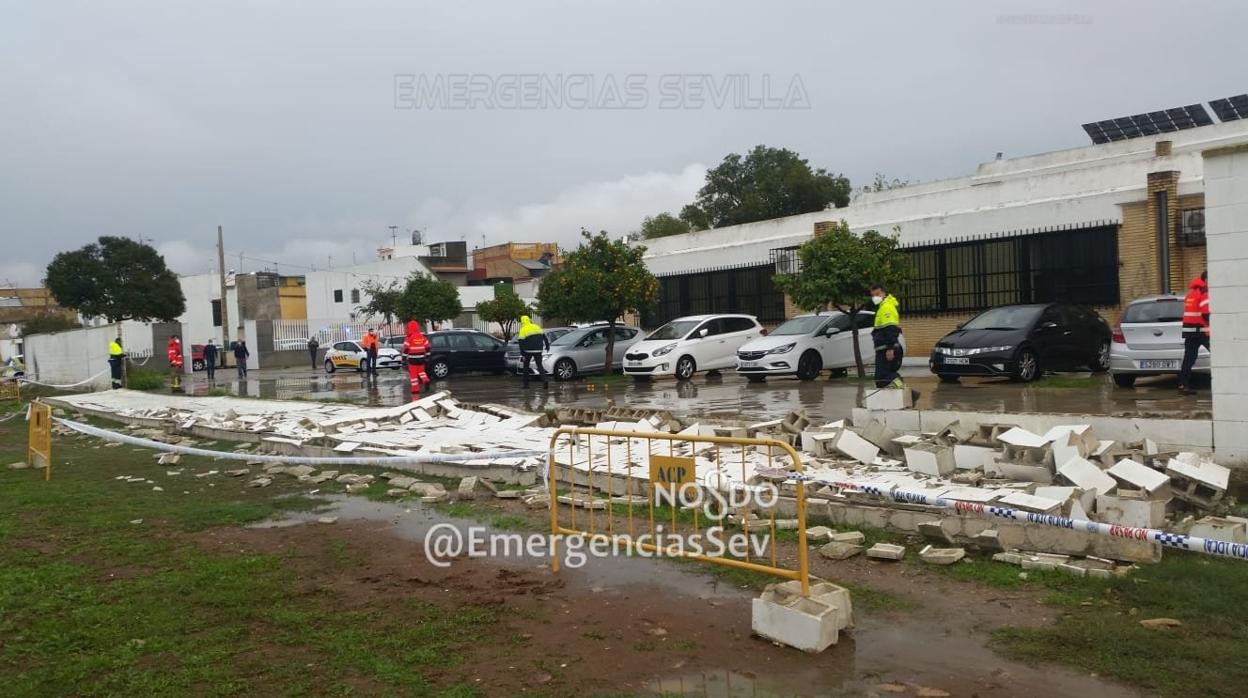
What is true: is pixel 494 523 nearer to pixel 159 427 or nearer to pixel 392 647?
pixel 392 647

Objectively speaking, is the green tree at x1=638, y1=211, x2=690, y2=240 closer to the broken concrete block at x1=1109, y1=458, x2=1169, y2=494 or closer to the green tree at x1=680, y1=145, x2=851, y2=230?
the green tree at x1=680, y1=145, x2=851, y2=230

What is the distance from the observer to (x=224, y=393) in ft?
76.5

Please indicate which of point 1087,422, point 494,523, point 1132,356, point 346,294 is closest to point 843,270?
point 1132,356

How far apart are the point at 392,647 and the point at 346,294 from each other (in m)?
57.1

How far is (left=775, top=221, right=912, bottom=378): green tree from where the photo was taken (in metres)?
18.3

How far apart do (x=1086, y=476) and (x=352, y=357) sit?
104 feet

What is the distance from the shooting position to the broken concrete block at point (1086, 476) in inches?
261

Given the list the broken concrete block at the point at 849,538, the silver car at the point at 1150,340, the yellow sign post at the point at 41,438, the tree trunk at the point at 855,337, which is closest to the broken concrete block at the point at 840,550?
the broken concrete block at the point at 849,538

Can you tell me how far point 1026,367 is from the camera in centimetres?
1541

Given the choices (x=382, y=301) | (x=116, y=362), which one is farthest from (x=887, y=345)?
(x=382, y=301)

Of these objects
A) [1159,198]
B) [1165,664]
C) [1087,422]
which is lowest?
[1165,664]

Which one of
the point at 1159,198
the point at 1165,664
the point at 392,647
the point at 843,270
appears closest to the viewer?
the point at 1165,664

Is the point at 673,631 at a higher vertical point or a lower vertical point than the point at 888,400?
lower

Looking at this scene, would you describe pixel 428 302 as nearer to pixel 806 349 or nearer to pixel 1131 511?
pixel 806 349
